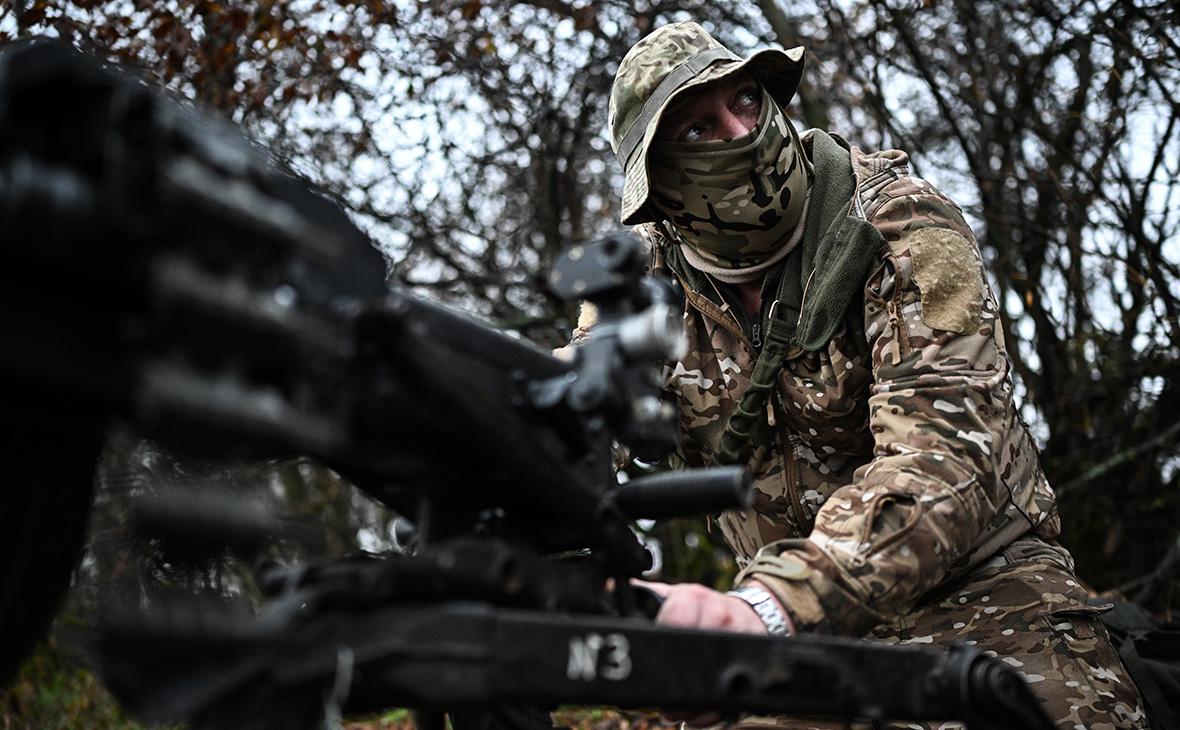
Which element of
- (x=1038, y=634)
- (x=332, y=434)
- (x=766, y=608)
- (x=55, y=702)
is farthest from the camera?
(x=55, y=702)

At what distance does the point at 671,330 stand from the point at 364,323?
594 mm

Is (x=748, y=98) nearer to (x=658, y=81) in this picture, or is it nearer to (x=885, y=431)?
(x=658, y=81)

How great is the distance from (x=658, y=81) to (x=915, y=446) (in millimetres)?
1333

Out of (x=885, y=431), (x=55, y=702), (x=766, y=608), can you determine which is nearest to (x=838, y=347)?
(x=885, y=431)

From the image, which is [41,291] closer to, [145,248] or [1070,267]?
[145,248]

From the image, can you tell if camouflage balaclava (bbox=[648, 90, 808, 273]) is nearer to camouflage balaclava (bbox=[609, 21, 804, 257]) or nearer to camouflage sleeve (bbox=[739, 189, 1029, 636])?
camouflage balaclava (bbox=[609, 21, 804, 257])

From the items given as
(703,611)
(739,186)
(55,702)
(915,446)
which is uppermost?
(739,186)

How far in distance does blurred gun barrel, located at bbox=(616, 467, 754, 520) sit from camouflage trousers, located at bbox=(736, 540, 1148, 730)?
1.49 m

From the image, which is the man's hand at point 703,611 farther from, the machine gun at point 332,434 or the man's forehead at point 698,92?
the man's forehead at point 698,92

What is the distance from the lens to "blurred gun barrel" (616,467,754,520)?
81.3 inches

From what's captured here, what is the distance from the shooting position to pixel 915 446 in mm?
2744

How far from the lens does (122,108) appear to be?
1361 mm

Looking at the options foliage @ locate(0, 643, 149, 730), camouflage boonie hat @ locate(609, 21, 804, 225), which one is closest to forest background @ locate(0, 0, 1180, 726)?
foliage @ locate(0, 643, 149, 730)

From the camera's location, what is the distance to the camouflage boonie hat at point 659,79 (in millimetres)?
3326
